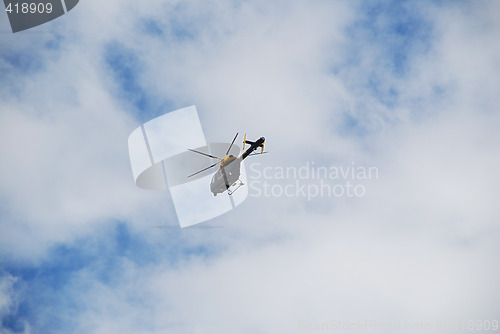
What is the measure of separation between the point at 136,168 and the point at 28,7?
2895cm

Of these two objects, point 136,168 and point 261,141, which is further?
point 261,141

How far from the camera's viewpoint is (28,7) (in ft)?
237

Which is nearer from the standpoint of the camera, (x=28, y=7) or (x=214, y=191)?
(x=28, y=7)

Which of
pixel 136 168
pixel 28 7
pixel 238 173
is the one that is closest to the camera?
pixel 136 168

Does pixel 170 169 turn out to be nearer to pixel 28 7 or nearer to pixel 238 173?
pixel 238 173

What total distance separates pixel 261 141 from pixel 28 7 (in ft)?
128

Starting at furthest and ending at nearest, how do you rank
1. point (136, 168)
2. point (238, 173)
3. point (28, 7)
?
point (238, 173) < point (28, 7) < point (136, 168)

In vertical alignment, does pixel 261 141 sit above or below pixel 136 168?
above

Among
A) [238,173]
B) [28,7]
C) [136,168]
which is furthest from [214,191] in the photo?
[28,7]

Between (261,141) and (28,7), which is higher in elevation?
(28,7)

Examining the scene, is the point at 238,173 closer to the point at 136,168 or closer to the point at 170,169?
the point at 170,169

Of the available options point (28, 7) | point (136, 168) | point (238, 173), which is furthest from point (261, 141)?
point (28, 7)

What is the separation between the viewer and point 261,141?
249ft

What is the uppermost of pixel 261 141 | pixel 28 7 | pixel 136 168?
pixel 28 7
